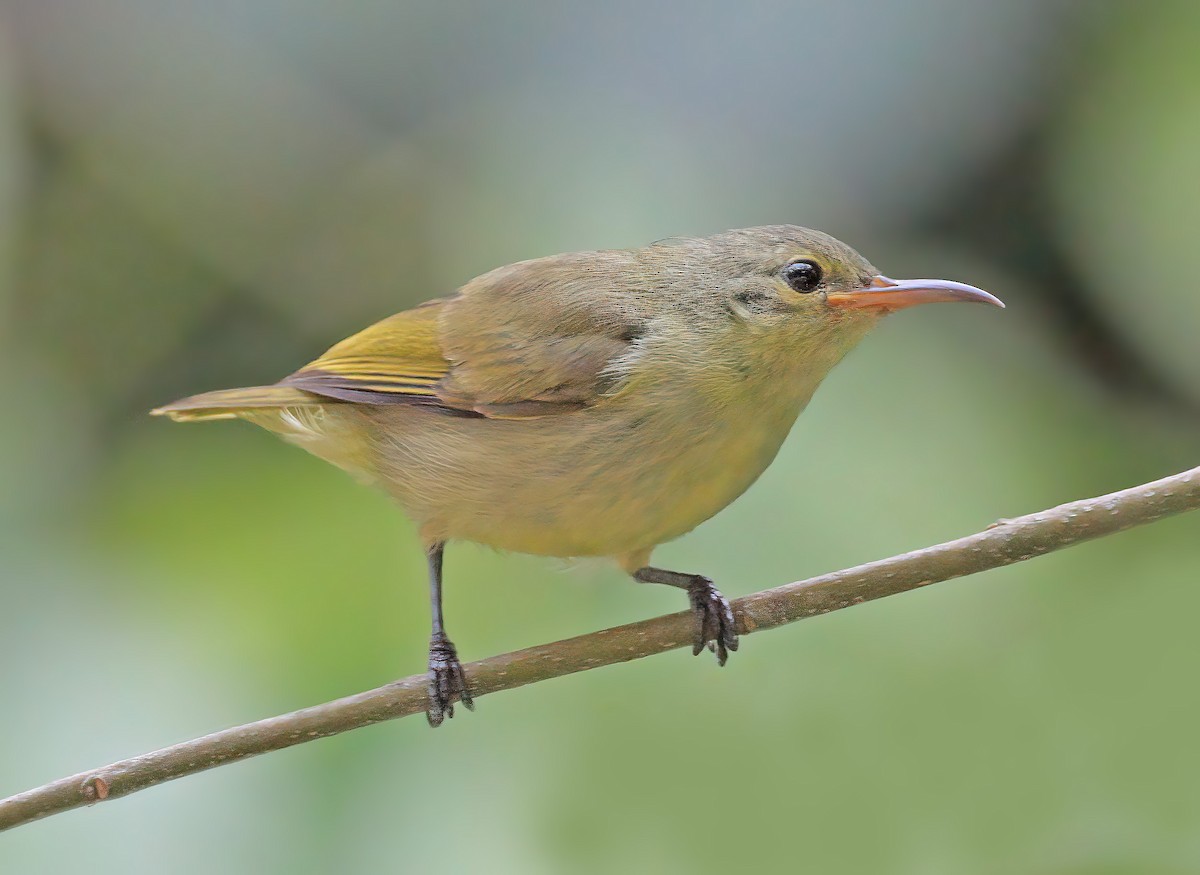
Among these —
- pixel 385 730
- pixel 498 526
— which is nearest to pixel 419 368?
pixel 498 526

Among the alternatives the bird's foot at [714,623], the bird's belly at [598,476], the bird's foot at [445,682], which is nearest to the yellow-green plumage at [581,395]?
the bird's belly at [598,476]

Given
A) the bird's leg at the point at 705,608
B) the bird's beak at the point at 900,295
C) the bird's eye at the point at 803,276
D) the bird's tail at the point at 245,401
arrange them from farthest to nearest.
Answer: the bird's tail at the point at 245,401 < the bird's eye at the point at 803,276 < the bird's leg at the point at 705,608 < the bird's beak at the point at 900,295

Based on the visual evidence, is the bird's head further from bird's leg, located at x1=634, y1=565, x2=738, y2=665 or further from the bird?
bird's leg, located at x1=634, y1=565, x2=738, y2=665

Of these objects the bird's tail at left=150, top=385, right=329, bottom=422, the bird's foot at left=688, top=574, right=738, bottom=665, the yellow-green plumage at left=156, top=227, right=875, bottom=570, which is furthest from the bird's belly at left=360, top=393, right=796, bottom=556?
the bird's tail at left=150, top=385, right=329, bottom=422

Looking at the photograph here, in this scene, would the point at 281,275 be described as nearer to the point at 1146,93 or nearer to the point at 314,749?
the point at 314,749

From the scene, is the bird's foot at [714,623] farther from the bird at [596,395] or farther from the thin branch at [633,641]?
the thin branch at [633,641]
